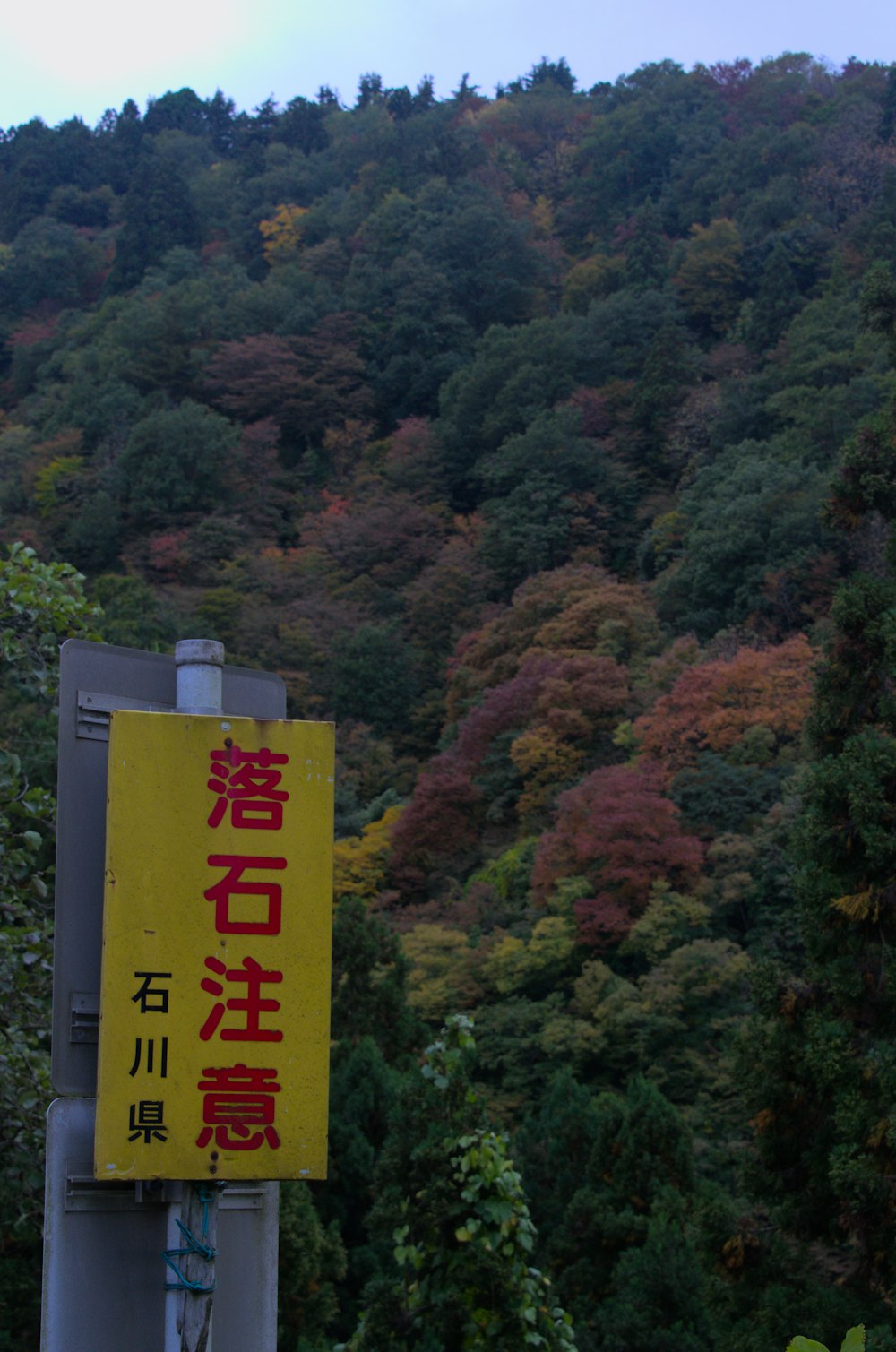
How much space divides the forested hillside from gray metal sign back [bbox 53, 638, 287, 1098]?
2.76m

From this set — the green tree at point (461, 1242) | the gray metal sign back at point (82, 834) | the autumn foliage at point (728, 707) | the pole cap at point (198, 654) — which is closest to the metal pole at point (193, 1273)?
the gray metal sign back at point (82, 834)

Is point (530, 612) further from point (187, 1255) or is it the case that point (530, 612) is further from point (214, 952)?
point (187, 1255)

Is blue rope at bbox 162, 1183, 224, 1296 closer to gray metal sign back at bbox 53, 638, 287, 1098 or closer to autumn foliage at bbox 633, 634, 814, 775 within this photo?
gray metal sign back at bbox 53, 638, 287, 1098

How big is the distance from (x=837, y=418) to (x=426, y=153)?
66.0 feet

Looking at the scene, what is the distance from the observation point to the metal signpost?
6.93ft

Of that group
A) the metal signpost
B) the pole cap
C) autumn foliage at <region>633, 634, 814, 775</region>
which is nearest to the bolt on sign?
the metal signpost

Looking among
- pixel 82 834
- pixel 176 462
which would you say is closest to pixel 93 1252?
pixel 82 834

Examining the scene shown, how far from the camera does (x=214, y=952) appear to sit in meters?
2.21

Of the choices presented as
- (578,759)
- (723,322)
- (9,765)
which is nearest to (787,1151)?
(9,765)

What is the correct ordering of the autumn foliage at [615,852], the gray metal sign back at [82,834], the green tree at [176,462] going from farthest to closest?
1. the green tree at [176,462]
2. the autumn foliage at [615,852]
3. the gray metal sign back at [82,834]

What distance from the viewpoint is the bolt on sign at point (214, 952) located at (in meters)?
2.13

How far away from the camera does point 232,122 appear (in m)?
52.6

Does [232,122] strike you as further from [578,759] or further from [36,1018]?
[36,1018]

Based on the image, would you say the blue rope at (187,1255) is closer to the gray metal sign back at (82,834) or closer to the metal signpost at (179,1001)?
the metal signpost at (179,1001)
